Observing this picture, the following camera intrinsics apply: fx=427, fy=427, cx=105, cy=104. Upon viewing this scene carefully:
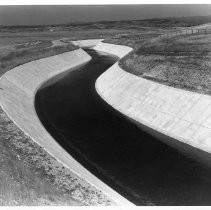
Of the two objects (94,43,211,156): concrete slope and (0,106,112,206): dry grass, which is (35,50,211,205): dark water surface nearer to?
(94,43,211,156): concrete slope

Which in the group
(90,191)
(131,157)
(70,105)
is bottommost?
(70,105)

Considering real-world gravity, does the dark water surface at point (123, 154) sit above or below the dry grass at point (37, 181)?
below

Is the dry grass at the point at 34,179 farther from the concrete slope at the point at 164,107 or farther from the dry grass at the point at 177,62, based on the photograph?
the dry grass at the point at 177,62

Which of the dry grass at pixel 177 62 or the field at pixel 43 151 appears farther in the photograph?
the dry grass at pixel 177 62

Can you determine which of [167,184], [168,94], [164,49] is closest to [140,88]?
[168,94]

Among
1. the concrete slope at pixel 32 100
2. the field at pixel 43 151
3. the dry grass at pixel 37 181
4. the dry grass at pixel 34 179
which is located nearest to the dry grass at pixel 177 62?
the field at pixel 43 151

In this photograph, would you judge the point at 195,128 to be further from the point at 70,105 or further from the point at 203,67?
the point at 70,105
